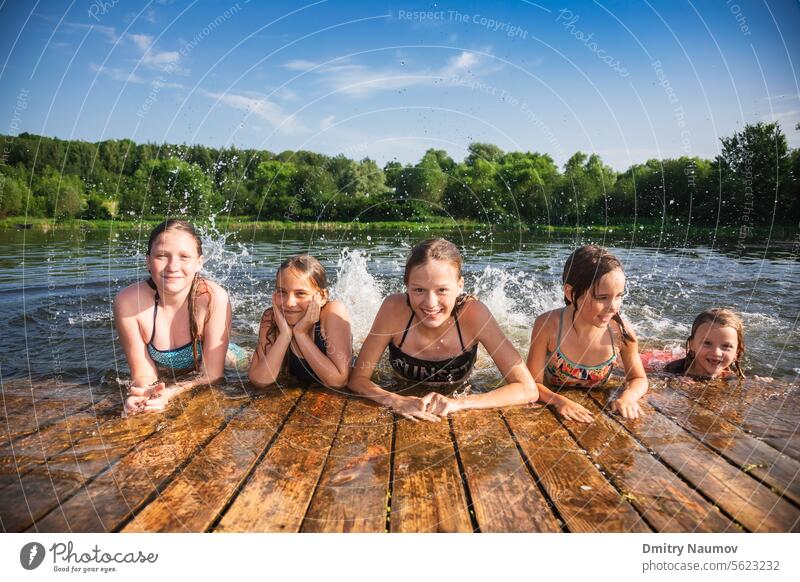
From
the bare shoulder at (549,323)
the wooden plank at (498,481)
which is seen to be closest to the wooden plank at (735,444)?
the bare shoulder at (549,323)

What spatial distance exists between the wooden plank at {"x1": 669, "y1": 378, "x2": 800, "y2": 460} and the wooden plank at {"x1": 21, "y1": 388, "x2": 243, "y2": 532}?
3.35 meters

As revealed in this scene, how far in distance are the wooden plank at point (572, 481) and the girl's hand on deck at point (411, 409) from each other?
0.54m

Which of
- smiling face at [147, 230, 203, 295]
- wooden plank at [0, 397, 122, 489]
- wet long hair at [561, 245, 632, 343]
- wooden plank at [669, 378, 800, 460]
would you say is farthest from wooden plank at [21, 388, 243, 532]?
wooden plank at [669, 378, 800, 460]

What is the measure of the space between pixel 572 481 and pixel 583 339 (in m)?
1.95

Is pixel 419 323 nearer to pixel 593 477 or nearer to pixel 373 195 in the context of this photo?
pixel 593 477

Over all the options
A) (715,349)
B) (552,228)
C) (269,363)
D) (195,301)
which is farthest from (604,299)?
(552,228)

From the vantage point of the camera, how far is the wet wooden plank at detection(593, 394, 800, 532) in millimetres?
2391

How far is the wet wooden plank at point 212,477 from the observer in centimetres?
235

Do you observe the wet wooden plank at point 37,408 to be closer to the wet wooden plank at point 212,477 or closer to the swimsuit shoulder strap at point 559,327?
the wet wooden plank at point 212,477

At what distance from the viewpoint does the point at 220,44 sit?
13.8ft

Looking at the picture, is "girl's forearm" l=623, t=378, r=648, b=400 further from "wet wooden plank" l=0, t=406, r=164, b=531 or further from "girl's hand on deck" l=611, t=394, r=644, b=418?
"wet wooden plank" l=0, t=406, r=164, b=531

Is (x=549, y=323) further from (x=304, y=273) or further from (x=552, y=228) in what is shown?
(x=552, y=228)

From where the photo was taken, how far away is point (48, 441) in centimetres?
312
